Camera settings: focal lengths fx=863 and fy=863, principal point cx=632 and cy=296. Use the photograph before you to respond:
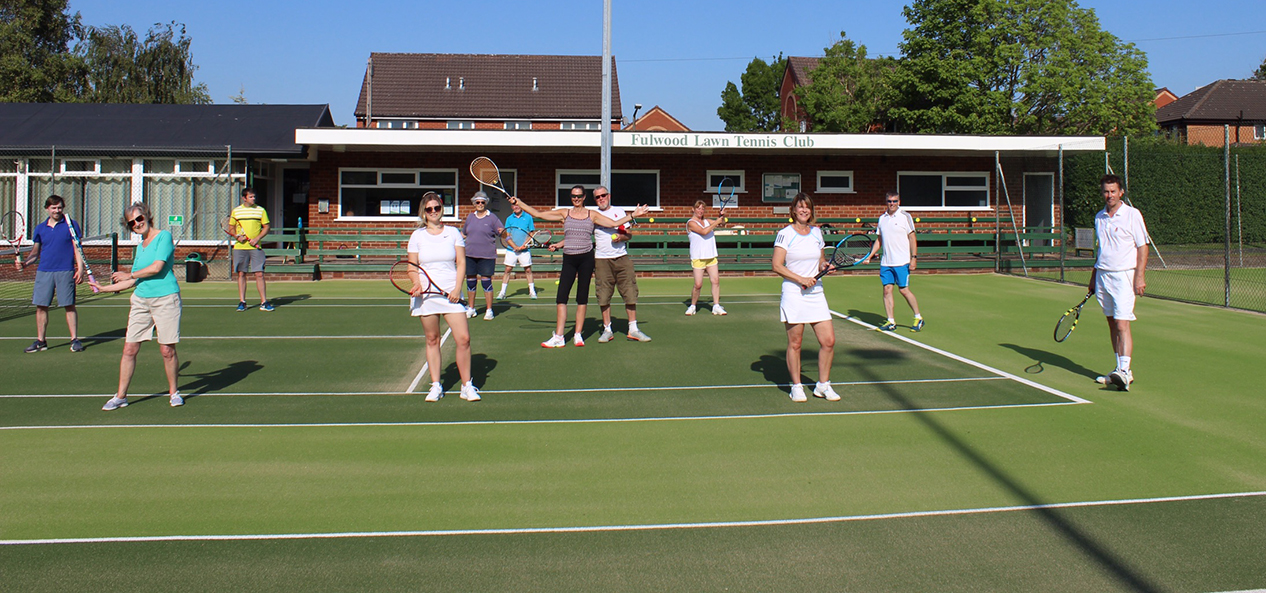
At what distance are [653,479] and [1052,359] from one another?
608 cm

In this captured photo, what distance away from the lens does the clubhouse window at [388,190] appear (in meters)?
21.6

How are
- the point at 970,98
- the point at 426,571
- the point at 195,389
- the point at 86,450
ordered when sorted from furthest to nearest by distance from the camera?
the point at 970,98 → the point at 195,389 → the point at 86,450 → the point at 426,571

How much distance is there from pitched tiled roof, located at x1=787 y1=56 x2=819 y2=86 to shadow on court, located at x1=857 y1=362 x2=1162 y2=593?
47.0 meters

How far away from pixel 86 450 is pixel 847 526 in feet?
17.5

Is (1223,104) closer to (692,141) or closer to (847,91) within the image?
(847,91)

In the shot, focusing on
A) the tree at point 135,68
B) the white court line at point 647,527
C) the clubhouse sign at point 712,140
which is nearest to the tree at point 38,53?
the tree at point 135,68

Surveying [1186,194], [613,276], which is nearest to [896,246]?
[613,276]

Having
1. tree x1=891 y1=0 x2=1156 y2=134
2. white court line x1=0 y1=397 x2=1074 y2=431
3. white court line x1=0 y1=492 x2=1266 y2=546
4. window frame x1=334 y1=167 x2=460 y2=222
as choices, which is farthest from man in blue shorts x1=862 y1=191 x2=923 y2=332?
tree x1=891 y1=0 x2=1156 y2=134

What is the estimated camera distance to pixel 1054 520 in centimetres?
484

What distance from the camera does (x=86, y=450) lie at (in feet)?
20.5

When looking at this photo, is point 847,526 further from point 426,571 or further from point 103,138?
point 103,138

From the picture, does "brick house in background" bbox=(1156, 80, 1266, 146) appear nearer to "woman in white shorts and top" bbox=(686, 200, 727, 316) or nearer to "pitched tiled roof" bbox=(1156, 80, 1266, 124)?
"pitched tiled roof" bbox=(1156, 80, 1266, 124)

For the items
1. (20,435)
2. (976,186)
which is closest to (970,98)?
(976,186)

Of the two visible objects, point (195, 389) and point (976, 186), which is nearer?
point (195, 389)
